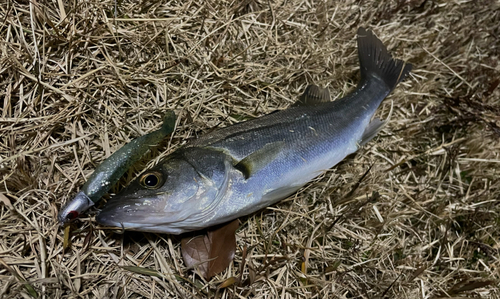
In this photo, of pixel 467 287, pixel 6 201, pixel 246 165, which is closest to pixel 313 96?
pixel 246 165

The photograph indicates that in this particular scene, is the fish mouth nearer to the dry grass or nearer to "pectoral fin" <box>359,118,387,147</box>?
the dry grass

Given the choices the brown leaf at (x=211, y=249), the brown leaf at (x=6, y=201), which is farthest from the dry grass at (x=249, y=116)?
the brown leaf at (x=211, y=249)

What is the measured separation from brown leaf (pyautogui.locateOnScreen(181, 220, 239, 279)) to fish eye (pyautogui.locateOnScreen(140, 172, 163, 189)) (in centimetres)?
65

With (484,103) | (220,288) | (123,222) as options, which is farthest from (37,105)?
(484,103)

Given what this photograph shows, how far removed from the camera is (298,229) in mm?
3146

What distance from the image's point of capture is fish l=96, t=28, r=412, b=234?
2434 millimetres

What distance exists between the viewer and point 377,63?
3555 mm

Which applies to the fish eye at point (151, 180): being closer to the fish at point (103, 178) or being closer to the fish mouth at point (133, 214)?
the fish mouth at point (133, 214)

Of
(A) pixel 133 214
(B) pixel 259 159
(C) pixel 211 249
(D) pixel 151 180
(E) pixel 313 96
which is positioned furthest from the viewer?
(E) pixel 313 96

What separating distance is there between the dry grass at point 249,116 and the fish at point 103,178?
0.28 m

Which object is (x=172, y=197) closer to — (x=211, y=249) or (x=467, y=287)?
(x=211, y=249)

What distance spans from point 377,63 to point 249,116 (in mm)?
1541

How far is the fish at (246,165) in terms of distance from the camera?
2.43m

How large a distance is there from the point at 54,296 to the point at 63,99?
1.69m
